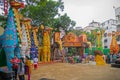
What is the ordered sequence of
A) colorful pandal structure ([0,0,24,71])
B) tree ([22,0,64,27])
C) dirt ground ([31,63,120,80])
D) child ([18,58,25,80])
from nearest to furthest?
child ([18,58,25,80])
colorful pandal structure ([0,0,24,71])
dirt ground ([31,63,120,80])
tree ([22,0,64,27])

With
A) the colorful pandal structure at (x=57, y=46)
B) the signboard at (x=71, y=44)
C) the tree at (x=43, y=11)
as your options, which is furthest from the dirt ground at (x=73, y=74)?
the signboard at (x=71, y=44)

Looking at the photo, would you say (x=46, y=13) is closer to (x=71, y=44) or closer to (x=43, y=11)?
(x=43, y=11)

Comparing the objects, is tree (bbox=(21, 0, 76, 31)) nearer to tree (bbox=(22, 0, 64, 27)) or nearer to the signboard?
tree (bbox=(22, 0, 64, 27))

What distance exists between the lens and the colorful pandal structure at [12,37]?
12.4 metres

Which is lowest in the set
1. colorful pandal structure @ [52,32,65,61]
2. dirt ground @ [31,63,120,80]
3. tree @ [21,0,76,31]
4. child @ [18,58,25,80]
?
dirt ground @ [31,63,120,80]

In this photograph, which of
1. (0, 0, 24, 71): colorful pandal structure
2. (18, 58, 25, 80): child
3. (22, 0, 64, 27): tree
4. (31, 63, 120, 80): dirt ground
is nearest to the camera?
(18, 58, 25, 80): child

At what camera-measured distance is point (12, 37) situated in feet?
41.1

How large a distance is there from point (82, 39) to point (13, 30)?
21288 mm

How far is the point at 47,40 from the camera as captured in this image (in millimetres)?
23500

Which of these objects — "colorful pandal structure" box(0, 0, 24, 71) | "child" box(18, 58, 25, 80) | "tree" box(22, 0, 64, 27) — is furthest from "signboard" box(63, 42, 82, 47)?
"child" box(18, 58, 25, 80)

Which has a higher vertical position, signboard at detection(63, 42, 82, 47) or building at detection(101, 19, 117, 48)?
building at detection(101, 19, 117, 48)

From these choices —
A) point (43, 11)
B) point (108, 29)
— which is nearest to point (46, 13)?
point (43, 11)

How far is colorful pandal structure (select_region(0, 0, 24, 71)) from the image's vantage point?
40.8ft

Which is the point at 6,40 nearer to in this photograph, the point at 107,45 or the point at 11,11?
the point at 11,11
